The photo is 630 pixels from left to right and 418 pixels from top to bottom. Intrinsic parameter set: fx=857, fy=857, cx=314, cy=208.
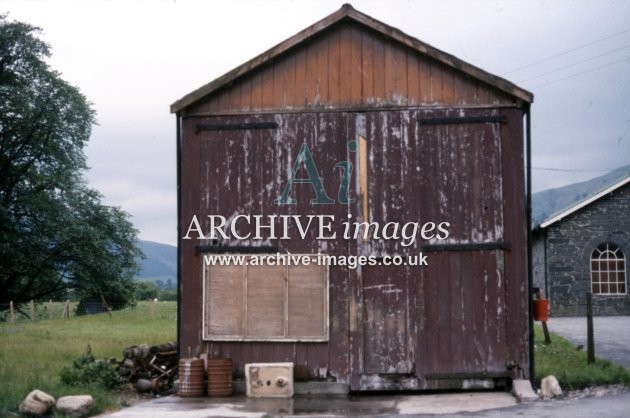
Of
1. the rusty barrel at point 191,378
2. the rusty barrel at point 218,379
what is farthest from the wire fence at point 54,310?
the rusty barrel at point 218,379

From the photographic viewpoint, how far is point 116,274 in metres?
36.9

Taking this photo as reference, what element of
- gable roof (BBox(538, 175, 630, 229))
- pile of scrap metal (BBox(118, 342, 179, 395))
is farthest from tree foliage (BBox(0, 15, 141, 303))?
pile of scrap metal (BBox(118, 342, 179, 395))

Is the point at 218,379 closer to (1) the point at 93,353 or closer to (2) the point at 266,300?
(2) the point at 266,300

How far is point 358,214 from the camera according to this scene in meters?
14.8

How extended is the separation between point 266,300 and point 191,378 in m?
1.83

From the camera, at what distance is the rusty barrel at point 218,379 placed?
1437 cm

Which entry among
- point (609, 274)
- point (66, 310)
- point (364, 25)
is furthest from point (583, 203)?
point (66, 310)

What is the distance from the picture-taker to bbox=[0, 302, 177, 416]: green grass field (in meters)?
13.8

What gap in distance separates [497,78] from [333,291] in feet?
15.0

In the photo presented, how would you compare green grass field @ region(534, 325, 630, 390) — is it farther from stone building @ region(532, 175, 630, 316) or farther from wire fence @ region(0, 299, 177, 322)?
wire fence @ region(0, 299, 177, 322)

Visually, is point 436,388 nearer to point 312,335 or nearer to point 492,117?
point 312,335

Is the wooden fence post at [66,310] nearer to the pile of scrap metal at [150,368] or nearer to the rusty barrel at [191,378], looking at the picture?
the pile of scrap metal at [150,368]

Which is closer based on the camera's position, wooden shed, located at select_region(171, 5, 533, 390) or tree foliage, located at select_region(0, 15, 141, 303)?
wooden shed, located at select_region(171, 5, 533, 390)

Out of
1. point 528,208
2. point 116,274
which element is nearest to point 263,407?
point 528,208
